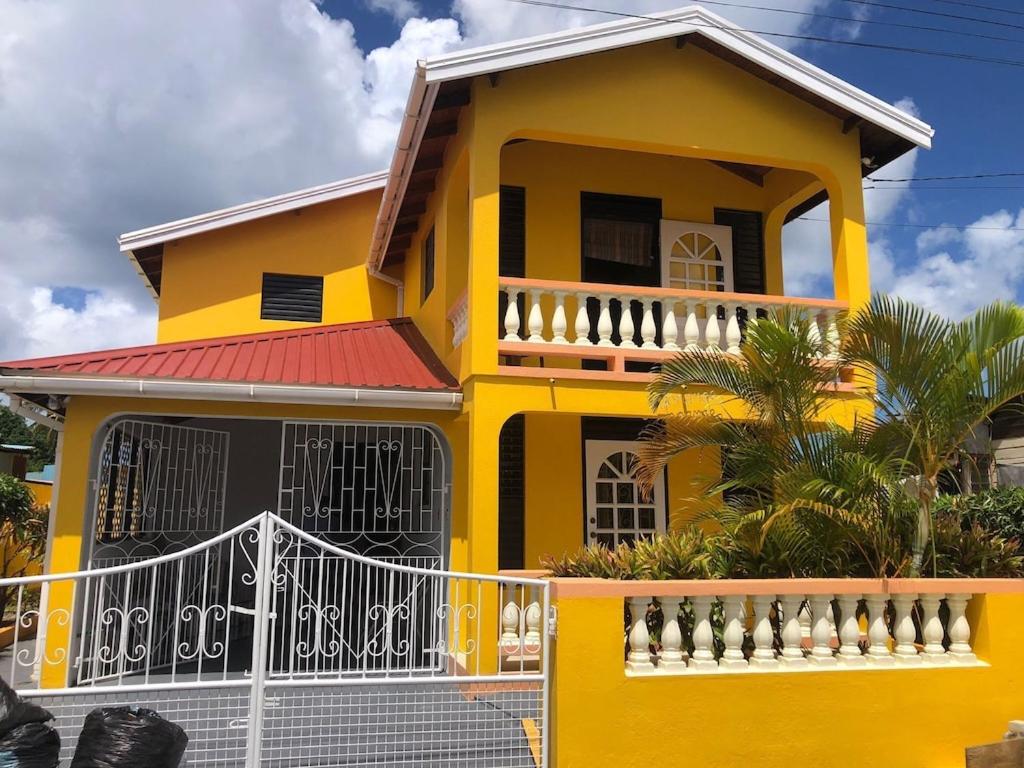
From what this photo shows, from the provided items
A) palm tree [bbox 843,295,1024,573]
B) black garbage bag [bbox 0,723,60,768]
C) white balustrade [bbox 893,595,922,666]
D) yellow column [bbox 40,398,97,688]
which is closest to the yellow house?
yellow column [bbox 40,398,97,688]

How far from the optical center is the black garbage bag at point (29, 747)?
14.3ft

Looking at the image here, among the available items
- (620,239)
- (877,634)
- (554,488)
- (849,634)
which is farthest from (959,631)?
(620,239)

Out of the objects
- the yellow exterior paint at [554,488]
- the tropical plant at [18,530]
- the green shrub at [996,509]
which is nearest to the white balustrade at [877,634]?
the green shrub at [996,509]

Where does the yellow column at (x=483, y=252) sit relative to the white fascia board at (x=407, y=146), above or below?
below

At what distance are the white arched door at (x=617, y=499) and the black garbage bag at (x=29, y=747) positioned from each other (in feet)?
20.2

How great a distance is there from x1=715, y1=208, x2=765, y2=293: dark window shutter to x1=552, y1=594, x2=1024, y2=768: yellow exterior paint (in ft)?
19.1

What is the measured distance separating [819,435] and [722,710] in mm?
2132

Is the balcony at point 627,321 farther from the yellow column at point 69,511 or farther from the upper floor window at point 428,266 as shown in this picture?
the yellow column at point 69,511

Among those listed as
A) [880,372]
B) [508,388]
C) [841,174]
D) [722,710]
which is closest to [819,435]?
[880,372]

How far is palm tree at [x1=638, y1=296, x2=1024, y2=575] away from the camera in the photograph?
551 cm

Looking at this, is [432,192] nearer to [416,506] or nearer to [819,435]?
[416,506]

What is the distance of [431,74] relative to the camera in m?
7.30

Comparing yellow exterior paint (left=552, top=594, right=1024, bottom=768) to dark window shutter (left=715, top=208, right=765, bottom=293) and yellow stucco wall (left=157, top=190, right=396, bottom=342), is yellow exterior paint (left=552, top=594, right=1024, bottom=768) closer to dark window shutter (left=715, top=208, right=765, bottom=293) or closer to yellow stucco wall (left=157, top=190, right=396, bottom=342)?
dark window shutter (left=715, top=208, right=765, bottom=293)

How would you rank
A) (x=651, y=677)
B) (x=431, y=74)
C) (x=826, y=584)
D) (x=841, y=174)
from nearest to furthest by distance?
(x=651, y=677) → (x=826, y=584) → (x=431, y=74) → (x=841, y=174)
